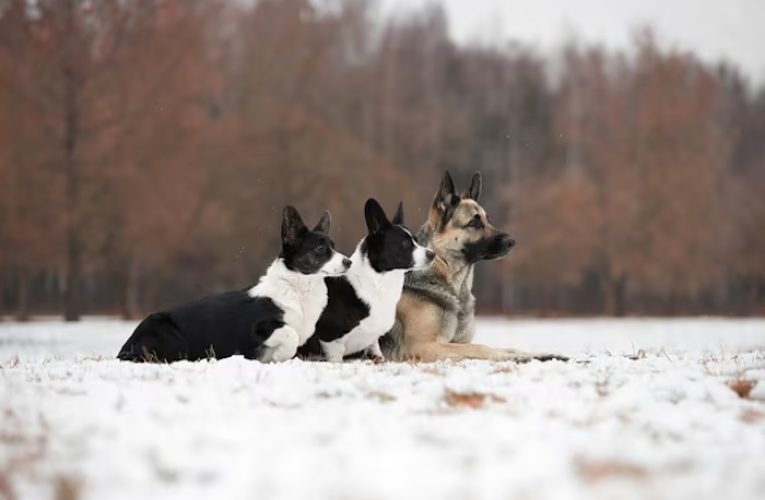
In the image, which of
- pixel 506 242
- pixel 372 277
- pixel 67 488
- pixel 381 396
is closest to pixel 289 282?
pixel 372 277

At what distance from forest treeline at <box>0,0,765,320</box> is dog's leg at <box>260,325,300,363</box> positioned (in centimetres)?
1952

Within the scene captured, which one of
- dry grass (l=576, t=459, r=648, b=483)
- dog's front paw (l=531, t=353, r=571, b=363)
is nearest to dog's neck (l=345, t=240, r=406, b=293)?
dog's front paw (l=531, t=353, r=571, b=363)

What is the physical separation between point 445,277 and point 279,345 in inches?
93.6

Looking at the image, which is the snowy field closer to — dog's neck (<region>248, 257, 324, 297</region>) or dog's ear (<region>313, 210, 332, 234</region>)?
dog's neck (<region>248, 257, 324, 297</region>)

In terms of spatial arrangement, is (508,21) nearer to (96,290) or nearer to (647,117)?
(647,117)

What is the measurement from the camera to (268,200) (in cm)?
3438

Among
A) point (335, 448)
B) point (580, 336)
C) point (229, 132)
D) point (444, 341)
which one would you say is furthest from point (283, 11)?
point (335, 448)

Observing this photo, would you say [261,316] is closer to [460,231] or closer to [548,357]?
[460,231]

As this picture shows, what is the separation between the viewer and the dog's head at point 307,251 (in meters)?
8.46

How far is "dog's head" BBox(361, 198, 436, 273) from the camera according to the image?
8812mm

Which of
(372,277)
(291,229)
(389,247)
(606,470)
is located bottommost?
(606,470)

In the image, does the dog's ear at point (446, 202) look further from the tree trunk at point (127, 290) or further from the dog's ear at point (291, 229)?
the tree trunk at point (127, 290)

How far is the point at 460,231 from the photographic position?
9570 mm

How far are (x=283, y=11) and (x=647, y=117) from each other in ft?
56.1
